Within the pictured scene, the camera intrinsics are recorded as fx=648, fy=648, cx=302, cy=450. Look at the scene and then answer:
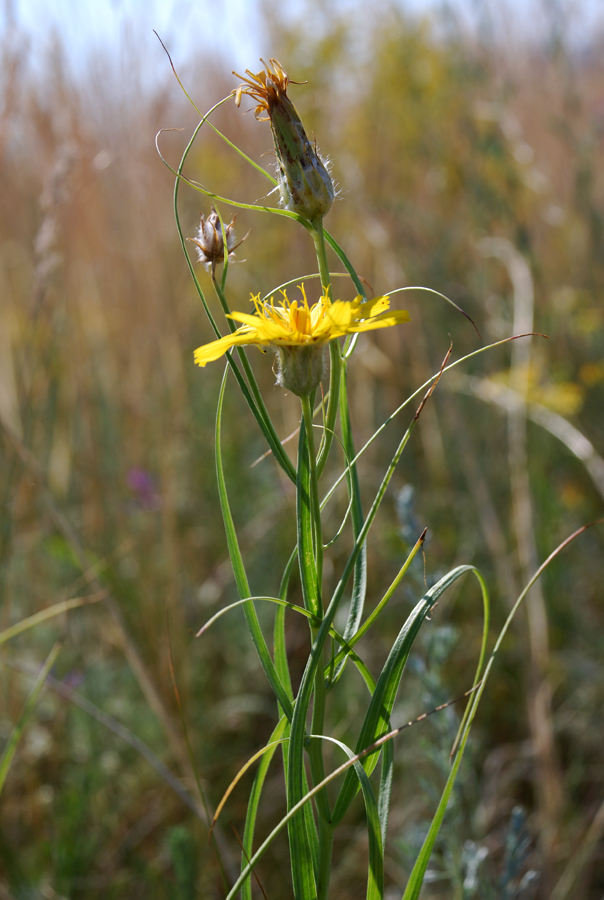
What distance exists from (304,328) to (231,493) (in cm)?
135

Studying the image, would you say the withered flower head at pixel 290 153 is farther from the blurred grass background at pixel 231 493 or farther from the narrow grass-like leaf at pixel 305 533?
the blurred grass background at pixel 231 493

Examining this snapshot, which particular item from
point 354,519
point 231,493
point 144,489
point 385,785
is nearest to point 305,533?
point 354,519

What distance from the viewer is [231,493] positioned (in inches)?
67.5

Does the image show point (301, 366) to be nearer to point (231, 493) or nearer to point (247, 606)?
point (247, 606)

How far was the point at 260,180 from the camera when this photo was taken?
7.00ft

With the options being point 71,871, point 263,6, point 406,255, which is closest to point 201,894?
point 71,871

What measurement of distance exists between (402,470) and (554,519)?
21.6 inches

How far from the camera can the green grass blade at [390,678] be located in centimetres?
37

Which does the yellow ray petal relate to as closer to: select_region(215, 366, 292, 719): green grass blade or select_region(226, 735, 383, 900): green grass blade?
select_region(215, 366, 292, 719): green grass blade

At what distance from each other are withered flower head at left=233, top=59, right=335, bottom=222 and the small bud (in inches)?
3.2

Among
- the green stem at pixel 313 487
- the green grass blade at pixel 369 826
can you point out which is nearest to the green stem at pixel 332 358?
the green stem at pixel 313 487

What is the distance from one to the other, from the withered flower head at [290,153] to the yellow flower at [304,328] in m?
0.06

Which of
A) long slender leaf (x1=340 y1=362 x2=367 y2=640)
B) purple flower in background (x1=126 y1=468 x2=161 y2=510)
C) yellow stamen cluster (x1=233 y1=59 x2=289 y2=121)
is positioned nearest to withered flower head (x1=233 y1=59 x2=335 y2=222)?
yellow stamen cluster (x1=233 y1=59 x2=289 y2=121)

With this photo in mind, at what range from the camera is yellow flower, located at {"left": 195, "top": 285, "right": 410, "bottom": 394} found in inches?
13.6
